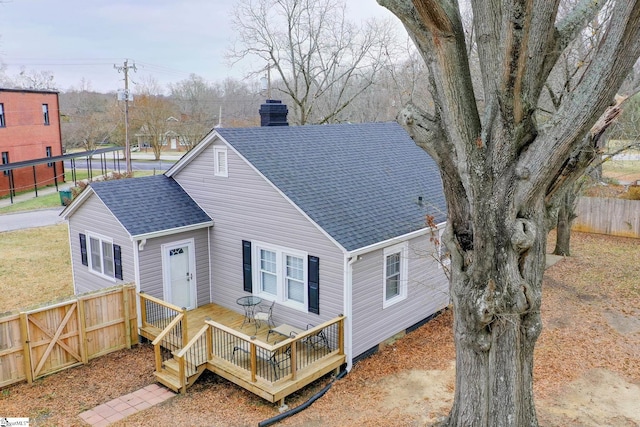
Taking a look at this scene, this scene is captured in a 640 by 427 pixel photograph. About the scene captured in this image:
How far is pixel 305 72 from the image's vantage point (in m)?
31.8

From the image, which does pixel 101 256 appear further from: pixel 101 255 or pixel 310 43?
pixel 310 43

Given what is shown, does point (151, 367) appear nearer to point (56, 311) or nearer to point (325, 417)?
point (56, 311)

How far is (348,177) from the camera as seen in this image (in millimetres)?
12375

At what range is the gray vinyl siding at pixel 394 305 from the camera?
10094 millimetres

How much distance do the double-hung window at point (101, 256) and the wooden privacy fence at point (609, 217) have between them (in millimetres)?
16967

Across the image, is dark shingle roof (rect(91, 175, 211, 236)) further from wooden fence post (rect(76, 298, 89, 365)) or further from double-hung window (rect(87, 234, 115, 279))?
wooden fence post (rect(76, 298, 89, 365))

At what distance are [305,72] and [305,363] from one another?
25309mm

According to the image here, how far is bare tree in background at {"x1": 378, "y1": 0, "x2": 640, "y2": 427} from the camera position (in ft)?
16.5

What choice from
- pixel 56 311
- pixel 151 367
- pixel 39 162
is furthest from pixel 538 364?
pixel 39 162

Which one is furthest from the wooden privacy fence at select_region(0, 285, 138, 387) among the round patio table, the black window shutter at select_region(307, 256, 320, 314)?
the black window shutter at select_region(307, 256, 320, 314)

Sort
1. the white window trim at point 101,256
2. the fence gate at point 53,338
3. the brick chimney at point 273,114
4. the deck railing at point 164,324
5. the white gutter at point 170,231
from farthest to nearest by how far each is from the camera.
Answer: the brick chimney at point 273,114, the white window trim at point 101,256, the white gutter at point 170,231, the deck railing at point 164,324, the fence gate at point 53,338

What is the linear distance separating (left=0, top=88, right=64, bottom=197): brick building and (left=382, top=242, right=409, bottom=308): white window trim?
2691cm

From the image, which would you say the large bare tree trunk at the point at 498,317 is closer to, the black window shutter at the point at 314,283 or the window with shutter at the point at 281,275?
the black window shutter at the point at 314,283

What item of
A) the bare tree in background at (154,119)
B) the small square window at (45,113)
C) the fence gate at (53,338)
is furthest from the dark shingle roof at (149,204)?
the bare tree in background at (154,119)
